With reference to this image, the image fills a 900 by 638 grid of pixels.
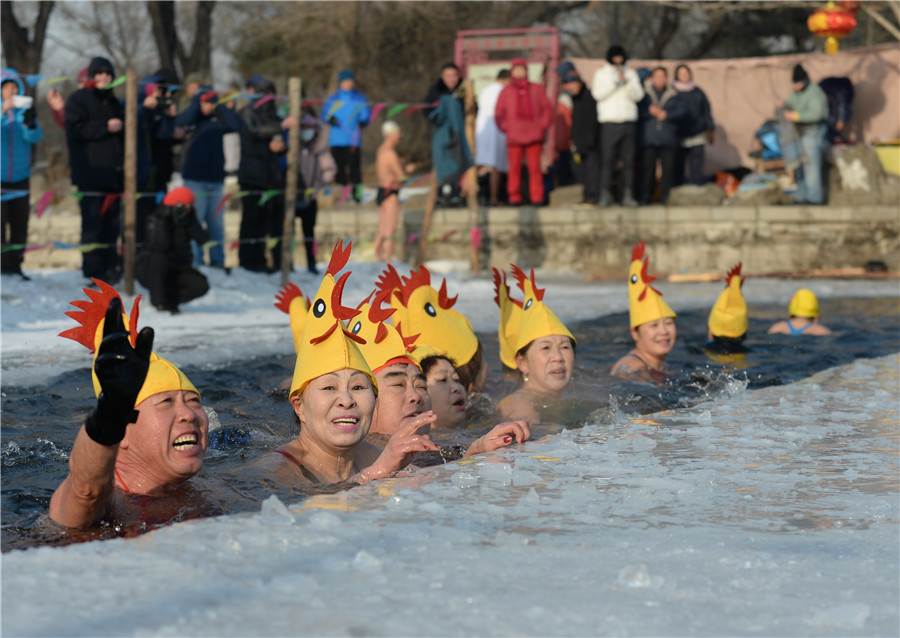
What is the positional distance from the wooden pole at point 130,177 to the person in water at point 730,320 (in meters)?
5.68

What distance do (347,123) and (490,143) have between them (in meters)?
2.70

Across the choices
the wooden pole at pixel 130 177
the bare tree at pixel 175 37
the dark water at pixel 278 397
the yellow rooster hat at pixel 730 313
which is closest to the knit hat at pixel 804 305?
the dark water at pixel 278 397

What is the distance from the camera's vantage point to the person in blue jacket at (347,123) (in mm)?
14406

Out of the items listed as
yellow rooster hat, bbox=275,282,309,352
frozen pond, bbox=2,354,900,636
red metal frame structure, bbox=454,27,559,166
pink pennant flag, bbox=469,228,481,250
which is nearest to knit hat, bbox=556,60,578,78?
red metal frame structure, bbox=454,27,559,166

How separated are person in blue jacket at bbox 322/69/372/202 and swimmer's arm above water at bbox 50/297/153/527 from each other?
10771 millimetres

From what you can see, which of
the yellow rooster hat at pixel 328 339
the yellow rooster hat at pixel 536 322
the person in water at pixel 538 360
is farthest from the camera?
the yellow rooster hat at pixel 536 322

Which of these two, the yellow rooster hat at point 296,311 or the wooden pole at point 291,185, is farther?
the wooden pole at point 291,185

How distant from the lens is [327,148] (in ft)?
45.4

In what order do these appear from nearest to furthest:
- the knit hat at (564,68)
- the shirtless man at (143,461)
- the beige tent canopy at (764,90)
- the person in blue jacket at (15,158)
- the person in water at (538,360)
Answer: the shirtless man at (143,461) < the person in water at (538,360) < the person in blue jacket at (15,158) < the knit hat at (564,68) < the beige tent canopy at (764,90)

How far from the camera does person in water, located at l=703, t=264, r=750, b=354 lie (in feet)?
29.5

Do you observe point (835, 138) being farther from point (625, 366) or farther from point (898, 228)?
point (625, 366)

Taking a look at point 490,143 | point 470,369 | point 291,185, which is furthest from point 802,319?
point 490,143

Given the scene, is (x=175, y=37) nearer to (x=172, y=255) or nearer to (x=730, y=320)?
(x=172, y=255)

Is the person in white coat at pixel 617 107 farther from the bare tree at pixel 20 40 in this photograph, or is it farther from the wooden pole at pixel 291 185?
the bare tree at pixel 20 40
